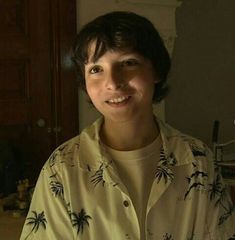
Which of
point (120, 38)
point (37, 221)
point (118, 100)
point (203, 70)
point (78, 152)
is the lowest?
point (203, 70)

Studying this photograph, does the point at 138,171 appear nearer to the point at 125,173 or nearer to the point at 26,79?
the point at 125,173

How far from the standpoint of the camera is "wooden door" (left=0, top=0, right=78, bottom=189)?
6.82 ft

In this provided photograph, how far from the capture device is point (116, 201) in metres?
0.88

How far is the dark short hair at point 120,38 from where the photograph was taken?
2.87 feet

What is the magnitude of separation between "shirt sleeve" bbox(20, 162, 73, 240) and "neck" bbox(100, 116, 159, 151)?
0.51ft

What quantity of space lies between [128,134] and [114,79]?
0.15m

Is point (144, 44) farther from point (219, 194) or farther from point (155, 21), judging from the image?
point (155, 21)

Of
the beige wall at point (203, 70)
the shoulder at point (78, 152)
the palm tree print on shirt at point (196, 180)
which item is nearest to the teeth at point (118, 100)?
the shoulder at point (78, 152)

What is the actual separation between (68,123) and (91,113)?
0.42ft

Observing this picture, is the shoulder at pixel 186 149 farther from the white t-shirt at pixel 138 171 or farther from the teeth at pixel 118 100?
the teeth at pixel 118 100

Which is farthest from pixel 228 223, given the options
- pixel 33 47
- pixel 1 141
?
pixel 33 47

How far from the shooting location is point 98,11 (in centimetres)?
218

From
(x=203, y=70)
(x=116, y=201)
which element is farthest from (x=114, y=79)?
(x=203, y=70)

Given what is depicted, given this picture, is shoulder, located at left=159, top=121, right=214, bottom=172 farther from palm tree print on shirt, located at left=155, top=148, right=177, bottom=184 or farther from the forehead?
the forehead
